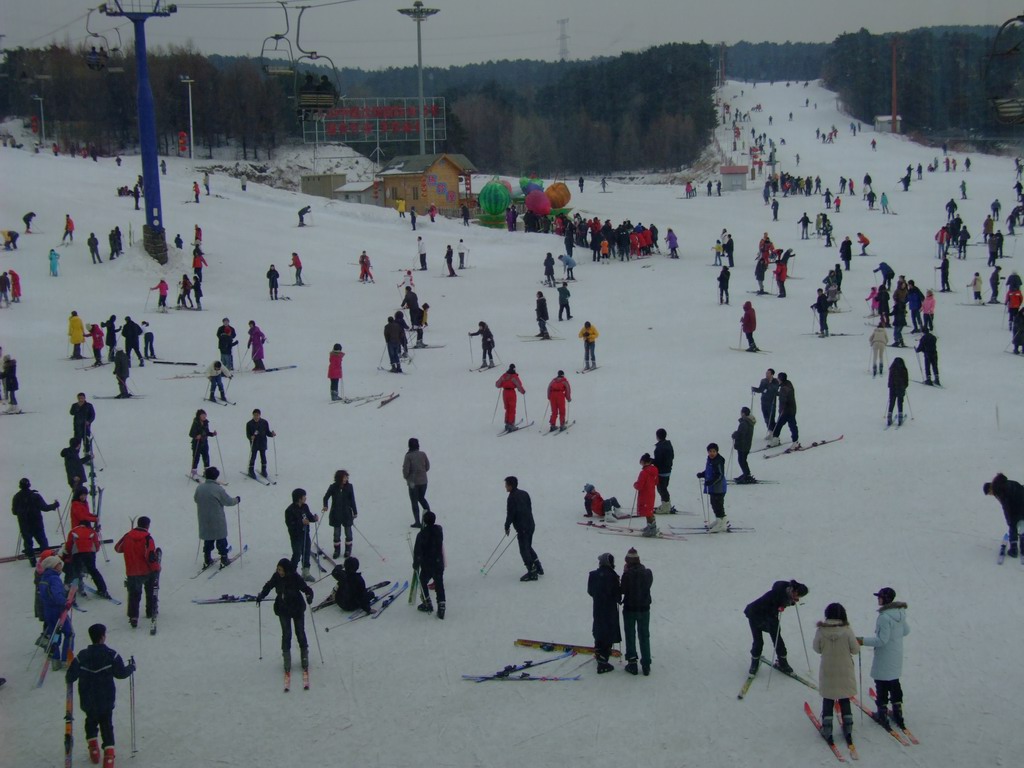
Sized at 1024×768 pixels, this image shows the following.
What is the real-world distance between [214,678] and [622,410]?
1084 cm

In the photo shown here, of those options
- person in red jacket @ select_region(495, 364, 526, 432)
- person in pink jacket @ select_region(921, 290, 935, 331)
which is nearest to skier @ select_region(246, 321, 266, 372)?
person in red jacket @ select_region(495, 364, 526, 432)

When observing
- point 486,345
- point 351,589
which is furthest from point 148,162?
point 351,589

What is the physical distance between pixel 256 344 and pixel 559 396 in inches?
331

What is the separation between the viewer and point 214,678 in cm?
876

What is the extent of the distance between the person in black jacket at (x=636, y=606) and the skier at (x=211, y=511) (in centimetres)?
502

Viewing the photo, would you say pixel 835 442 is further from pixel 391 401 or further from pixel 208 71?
pixel 208 71

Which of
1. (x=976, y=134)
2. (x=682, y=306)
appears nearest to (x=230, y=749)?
(x=682, y=306)

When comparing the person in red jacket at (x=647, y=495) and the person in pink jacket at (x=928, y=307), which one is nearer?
the person in red jacket at (x=647, y=495)

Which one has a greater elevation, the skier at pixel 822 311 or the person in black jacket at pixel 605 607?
the skier at pixel 822 311

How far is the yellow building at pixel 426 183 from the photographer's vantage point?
5497 centimetres

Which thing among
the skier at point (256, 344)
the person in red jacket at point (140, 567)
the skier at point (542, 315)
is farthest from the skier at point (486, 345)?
the person in red jacket at point (140, 567)

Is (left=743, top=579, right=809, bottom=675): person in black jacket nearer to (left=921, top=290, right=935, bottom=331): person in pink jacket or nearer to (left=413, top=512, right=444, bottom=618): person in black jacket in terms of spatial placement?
(left=413, top=512, right=444, bottom=618): person in black jacket

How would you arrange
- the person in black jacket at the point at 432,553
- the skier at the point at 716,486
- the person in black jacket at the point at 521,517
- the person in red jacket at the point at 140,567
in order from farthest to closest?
the skier at the point at 716,486 → the person in black jacket at the point at 521,517 → the person in black jacket at the point at 432,553 → the person in red jacket at the point at 140,567

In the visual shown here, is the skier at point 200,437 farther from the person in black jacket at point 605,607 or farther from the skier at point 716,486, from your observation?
the person in black jacket at point 605,607
